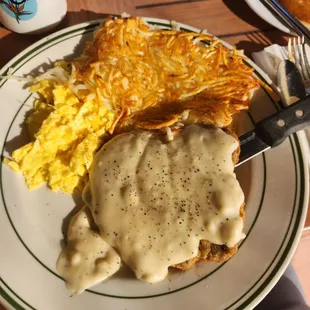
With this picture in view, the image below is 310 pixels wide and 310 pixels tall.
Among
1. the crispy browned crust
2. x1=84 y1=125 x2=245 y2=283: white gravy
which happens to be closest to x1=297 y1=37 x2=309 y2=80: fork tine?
x1=84 y1=125 x2=245 y2=283: white gravy

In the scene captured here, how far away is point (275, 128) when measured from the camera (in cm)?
139

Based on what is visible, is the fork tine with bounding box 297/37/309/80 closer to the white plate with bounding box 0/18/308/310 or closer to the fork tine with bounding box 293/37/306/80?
the fork tine with bounding box 293/37/306/80

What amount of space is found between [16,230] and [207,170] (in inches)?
24.3

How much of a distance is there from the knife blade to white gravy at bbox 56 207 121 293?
52 centimetres

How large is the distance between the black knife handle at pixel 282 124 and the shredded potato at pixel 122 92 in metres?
0.13

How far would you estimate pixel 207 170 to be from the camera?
1.31 meters

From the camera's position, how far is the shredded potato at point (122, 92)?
1392 mm

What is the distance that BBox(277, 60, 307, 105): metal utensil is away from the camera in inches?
60.2

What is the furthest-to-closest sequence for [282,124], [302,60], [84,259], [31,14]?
1. [302,60]
2. [31,14]
3. [282,124]
4. [84,259]

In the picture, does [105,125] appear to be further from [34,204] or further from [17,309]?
[17,309]

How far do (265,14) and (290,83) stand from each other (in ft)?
1.21

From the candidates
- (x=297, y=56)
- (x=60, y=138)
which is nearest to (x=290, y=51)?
(x=297, y=56)

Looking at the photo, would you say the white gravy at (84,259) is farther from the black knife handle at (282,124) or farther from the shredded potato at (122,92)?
the black knife handle at (282,124)

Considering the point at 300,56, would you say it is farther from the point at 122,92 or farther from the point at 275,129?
the point at 122,92
